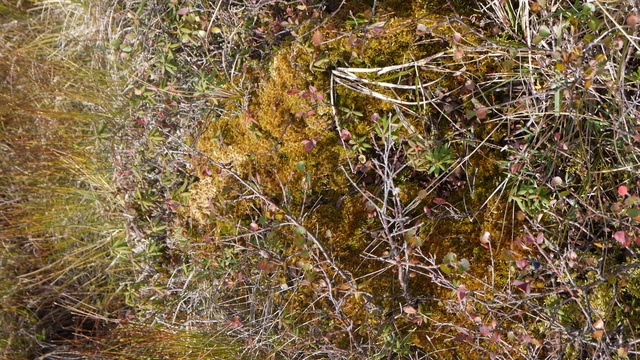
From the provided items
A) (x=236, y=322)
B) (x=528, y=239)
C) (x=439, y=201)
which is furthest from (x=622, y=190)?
(x=236, y=322)

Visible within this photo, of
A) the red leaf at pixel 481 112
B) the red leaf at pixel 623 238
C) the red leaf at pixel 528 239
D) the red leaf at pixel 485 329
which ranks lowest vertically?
the red leaf at pixel 485 329

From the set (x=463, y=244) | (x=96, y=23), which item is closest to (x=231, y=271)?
(x=463, y=244)

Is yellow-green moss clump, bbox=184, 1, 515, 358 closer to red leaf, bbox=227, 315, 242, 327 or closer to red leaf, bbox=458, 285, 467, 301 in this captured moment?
red leaf, bbox=458, 285, 467, 301

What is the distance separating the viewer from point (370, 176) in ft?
7.83

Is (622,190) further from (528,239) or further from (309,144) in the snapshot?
(309,144)

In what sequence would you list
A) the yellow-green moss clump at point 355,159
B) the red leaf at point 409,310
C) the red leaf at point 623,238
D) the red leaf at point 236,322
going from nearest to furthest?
the red leaf at point 623,238, the red leaf at point 409,310, the yellow-green moss clump at point 355,159, the red leaf at point 236,322

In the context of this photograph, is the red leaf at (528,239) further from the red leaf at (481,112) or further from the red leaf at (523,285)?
the red leaf at (481,112)

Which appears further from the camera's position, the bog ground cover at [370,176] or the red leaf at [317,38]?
the red leaf at [317,38]

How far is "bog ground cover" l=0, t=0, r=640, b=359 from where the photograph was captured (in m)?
2.02

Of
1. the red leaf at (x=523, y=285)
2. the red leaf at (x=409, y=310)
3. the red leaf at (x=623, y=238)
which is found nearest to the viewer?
the red leaf at (x=623, y=238)

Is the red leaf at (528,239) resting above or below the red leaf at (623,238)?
below

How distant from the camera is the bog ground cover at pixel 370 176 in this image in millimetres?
2020

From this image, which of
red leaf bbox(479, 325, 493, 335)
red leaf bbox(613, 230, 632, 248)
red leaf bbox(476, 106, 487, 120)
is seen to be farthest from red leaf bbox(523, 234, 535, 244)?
red leaf bbox(476, 106, 487, 120)

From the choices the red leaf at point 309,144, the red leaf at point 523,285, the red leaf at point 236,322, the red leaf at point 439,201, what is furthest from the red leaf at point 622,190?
the red leaf at point 236,322
